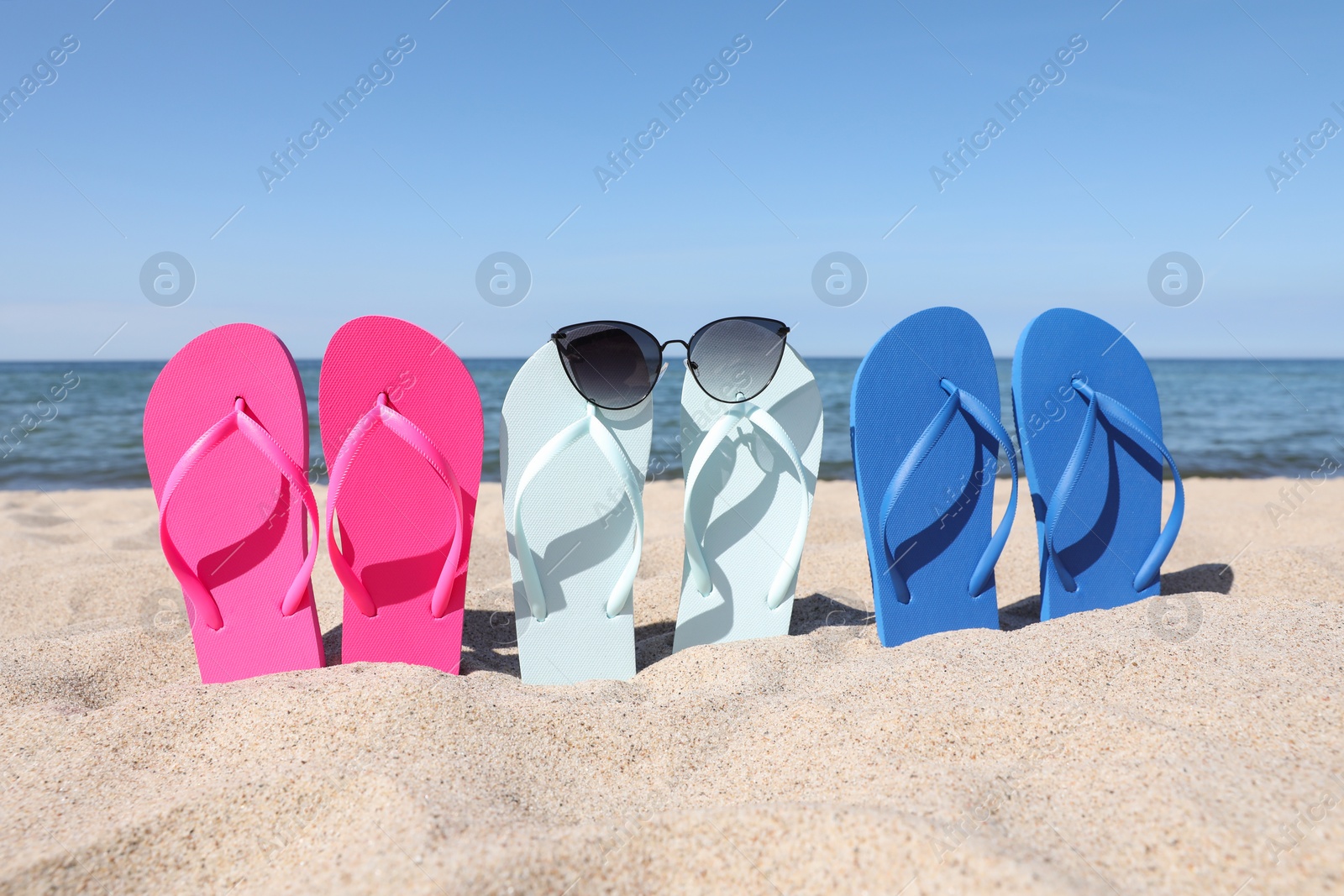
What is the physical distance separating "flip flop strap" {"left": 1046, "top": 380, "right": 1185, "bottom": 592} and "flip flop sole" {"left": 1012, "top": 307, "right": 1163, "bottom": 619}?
0.03m

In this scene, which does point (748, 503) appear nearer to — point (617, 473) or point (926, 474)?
point (617, 473)

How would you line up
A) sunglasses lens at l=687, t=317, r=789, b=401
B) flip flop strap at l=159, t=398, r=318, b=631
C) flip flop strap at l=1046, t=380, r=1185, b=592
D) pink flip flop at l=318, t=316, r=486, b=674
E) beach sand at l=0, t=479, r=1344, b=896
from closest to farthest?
beach sand at l=0, t=479, r=1344, b=896 → flip flop strap at l=159, t=398, r=318, b=631 → pink flip flop at l=318, t=316, r=486, b=674 → sunglasses lens at l=687, t=317, r=789, b=401 → flip flop strap at l=1046, t=380, r=1185, b=592

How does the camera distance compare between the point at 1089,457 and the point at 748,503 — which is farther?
the point at 1089,457

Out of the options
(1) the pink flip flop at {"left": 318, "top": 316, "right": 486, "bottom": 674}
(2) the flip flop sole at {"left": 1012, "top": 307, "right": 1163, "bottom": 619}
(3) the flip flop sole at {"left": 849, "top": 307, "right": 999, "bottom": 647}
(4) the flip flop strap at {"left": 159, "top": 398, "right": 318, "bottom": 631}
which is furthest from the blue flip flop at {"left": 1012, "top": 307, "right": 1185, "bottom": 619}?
(4) the flip flop strap at {"left": 159, "top": 398, "right": 318, "bottom": 631}

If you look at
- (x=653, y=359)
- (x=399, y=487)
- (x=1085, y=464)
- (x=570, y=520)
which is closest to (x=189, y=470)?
(x=399, y=487)

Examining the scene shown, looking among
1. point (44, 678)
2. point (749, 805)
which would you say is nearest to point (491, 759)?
point (749, 805)

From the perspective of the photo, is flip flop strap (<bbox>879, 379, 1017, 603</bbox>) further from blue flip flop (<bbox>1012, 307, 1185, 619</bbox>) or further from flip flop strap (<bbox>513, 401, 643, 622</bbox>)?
flip flop strap (<bbox>513, 401, 643, 622</bbox>)

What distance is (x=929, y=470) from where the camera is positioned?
249 cm

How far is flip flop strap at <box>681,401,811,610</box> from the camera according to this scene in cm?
235

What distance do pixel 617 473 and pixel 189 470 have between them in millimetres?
1251

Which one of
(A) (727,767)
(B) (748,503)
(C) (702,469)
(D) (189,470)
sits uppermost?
(D) (189,470)

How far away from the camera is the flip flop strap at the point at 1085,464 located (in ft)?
8.22

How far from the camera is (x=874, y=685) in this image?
1.83 metres

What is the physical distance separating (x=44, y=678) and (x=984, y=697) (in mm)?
2542
